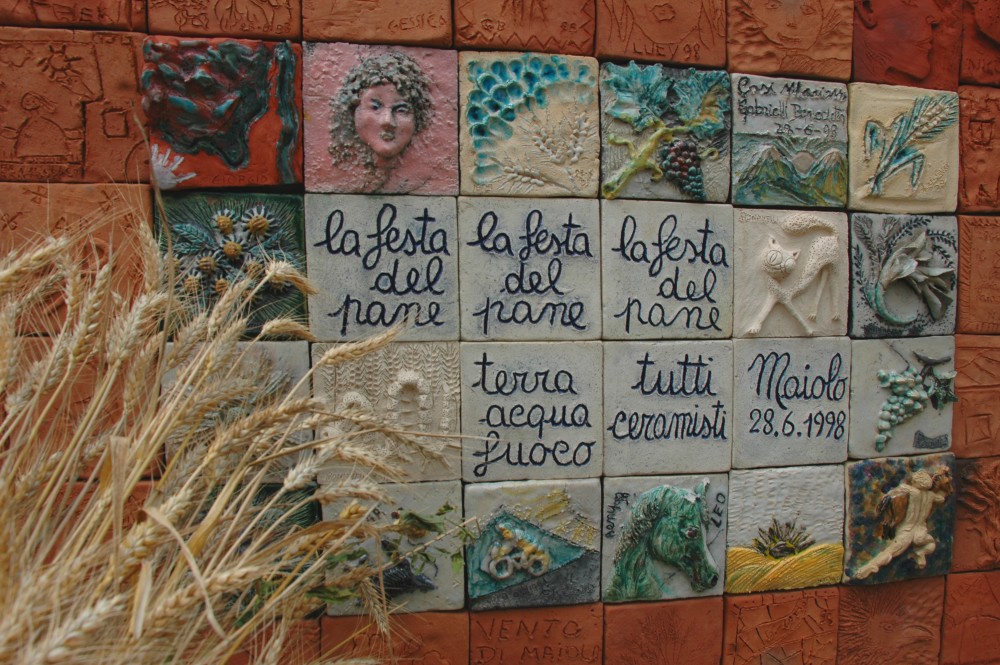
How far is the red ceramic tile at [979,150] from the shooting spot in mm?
2748

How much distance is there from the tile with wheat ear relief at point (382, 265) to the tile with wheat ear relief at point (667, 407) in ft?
2.16

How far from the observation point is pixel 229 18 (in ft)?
7.27

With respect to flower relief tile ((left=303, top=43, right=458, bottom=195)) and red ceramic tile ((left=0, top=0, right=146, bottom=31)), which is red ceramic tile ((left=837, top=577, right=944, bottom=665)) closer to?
flower relief tile ((left=303, top=43, right=458, bottom=195))

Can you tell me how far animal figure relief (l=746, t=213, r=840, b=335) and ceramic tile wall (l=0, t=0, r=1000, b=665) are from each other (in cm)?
1

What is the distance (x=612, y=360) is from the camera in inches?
96.9

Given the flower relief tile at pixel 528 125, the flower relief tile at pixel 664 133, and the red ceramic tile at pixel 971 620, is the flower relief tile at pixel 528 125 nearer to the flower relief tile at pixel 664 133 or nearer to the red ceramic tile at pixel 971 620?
the flower relief tile at pixel 664 133

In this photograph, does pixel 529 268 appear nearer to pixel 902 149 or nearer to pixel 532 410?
pixel 532 410

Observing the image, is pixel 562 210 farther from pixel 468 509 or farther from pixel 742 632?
pixel 742 632

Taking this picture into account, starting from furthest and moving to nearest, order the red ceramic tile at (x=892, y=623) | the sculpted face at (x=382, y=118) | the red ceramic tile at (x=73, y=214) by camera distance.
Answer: the red ceramic tile at (x=892, y=623), the sculpted face at (x=382, y=118), the red ceramic tile at (x=73, y=214)

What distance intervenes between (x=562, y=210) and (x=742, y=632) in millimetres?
1788

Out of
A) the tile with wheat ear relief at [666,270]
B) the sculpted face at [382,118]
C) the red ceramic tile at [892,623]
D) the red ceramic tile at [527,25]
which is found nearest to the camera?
the sculpted face at [382,118]

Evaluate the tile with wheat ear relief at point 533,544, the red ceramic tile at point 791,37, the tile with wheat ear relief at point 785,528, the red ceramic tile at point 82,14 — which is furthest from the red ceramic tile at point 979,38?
the red ceramic tile at point 82,14

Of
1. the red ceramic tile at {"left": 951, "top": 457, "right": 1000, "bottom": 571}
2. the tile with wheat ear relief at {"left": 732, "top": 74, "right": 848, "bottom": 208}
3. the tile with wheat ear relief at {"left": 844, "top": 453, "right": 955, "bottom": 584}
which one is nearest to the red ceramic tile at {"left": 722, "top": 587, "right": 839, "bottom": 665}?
the tile with wheat ear relief at {"left": 844, "top": 453, "right": 955, "bottom": 584}

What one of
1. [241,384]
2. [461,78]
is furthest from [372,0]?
[241,384]
